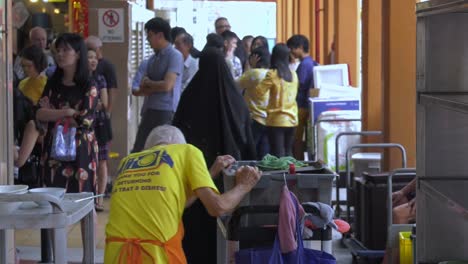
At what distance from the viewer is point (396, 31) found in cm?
1007

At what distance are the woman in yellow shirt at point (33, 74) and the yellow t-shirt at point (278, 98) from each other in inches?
111

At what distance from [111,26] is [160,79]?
7.09ft

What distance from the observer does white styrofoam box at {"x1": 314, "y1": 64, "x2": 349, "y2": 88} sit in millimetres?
13953

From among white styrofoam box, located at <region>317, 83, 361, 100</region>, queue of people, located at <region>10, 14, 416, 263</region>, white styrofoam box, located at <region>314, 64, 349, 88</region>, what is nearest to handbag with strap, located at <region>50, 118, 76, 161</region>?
queue of people, located at <region>10, 14, 416, 263</region>

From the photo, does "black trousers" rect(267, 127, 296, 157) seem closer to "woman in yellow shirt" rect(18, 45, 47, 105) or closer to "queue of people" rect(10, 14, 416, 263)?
"queue of people" rect(10, 14, 416, 263)

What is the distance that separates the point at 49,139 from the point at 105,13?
200 inches

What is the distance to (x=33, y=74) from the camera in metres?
10.6

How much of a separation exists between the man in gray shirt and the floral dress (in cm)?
268

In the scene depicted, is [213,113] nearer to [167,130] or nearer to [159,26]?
[167,130]

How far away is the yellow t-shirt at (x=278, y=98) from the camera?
12141mm

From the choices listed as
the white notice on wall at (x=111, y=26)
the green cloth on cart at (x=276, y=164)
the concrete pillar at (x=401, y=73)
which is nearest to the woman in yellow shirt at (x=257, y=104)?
the white notice on wall at (x=111, y=26)

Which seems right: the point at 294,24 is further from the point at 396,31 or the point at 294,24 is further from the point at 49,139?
the point at 49,139

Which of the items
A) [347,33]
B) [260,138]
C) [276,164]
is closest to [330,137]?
[260,138]

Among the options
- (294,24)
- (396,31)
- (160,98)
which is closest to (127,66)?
(160,98)
